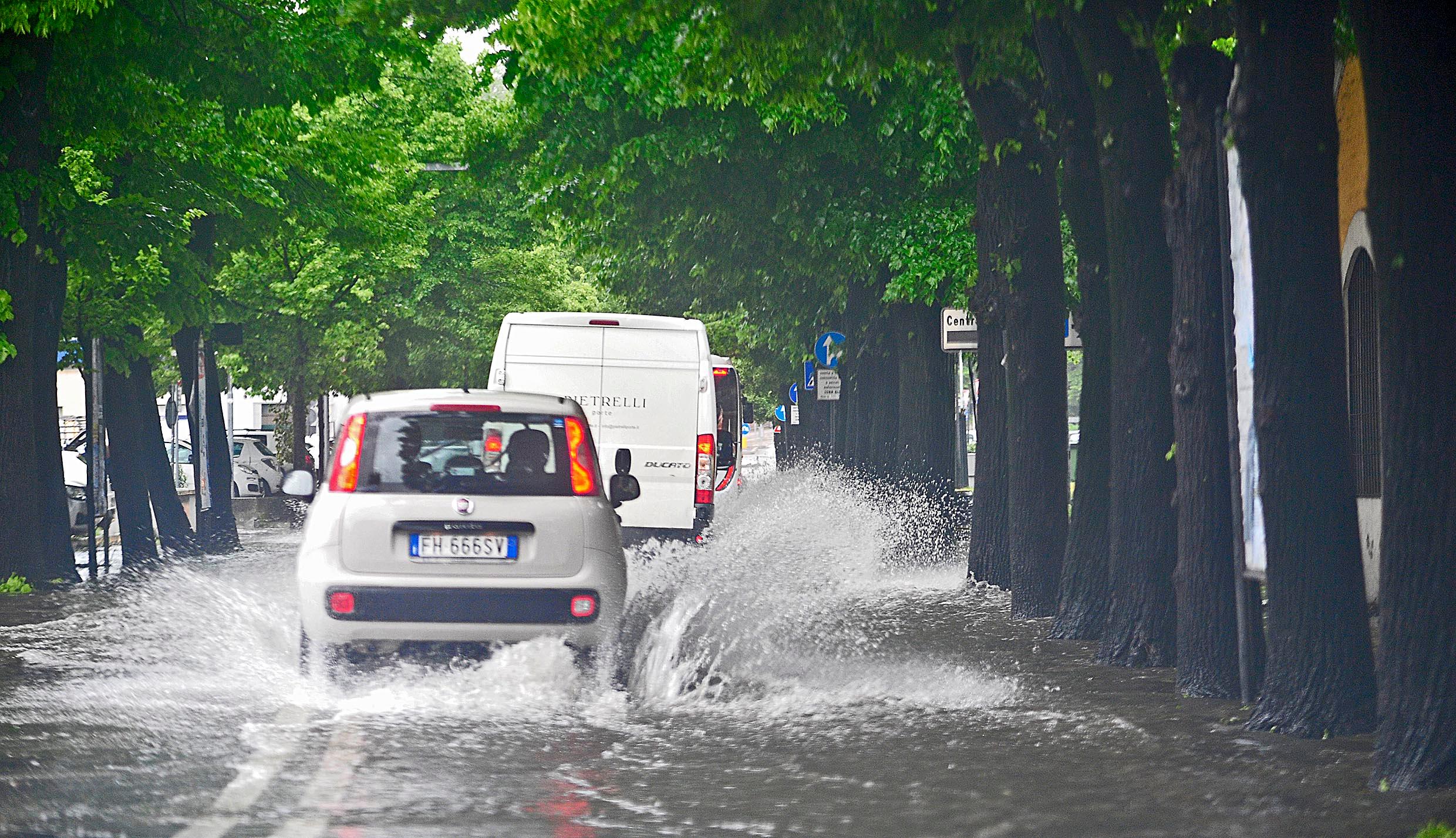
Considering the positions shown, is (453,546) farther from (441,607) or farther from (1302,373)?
(1302,373)

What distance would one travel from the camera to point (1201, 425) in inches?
438

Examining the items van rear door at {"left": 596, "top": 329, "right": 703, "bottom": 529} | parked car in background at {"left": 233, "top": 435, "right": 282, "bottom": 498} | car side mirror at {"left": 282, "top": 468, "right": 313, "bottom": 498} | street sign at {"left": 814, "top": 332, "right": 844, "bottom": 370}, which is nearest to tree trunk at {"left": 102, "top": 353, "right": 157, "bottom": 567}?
van rear door at {"left": 596, "top": 329, "right": 703, "bottom": 529}

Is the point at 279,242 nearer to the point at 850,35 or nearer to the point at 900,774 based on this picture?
the point at 850,35

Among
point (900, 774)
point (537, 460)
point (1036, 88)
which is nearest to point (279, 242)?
point (1036, 88)

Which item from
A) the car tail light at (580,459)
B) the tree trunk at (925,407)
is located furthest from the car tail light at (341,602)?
the tree trunk at (925,407)

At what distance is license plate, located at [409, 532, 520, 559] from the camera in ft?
34.9

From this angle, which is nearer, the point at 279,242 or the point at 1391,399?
the point at 1391,399

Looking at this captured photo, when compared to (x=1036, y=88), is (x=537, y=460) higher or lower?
lower

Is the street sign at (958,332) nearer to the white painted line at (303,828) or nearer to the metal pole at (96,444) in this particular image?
the metal pole at (96,444)

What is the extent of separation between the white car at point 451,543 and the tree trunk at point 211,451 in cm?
1615

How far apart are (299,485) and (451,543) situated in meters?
1.70

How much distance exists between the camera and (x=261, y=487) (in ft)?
144

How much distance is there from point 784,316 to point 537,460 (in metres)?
22.6

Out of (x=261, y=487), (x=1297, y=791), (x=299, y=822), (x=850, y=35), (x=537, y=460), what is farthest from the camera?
(x=261, y=487)
